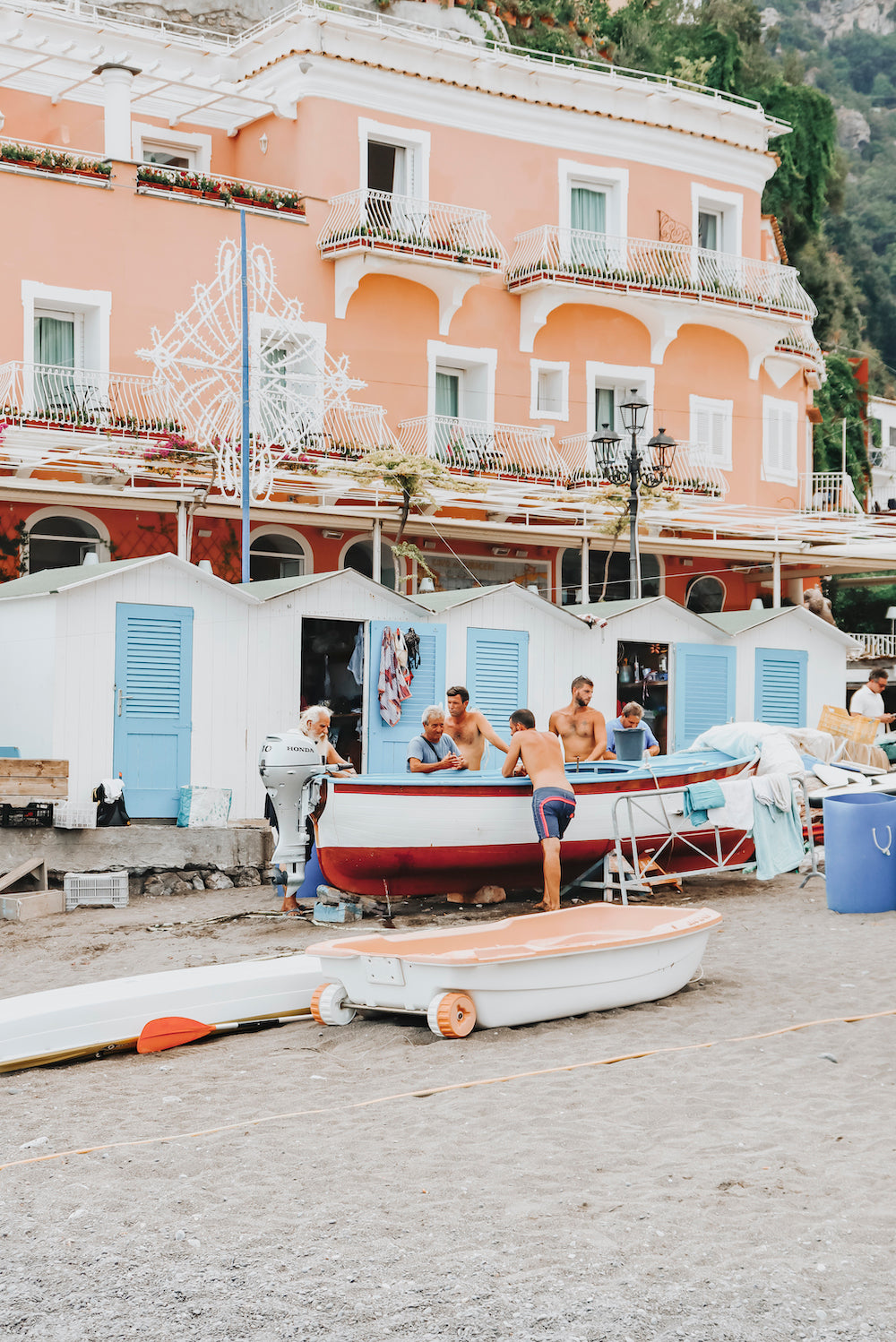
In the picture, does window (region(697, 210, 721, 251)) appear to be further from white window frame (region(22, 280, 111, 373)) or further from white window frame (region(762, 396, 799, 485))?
white window frame (region(22, 280, 111, 373))

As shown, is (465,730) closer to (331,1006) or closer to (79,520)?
(331,1006)

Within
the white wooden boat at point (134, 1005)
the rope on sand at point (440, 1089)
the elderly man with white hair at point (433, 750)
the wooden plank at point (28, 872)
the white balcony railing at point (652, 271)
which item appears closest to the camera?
the rope on sand at point (440, 1089)

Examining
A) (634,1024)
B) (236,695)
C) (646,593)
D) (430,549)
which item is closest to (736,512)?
(646,593)

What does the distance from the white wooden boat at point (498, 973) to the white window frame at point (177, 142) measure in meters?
19.0

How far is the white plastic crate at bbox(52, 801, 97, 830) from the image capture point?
13.0m

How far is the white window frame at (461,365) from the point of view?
82.5ft

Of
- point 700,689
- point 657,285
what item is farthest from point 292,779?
point 657,285

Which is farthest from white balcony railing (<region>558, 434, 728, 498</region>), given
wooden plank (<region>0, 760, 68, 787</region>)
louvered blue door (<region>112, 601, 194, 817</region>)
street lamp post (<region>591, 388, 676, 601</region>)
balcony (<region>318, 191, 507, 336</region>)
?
wooden plank (<region>0, 760, 68, 787</region>)

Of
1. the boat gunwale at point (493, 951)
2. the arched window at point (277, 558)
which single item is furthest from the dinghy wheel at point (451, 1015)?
the arched window at point (277, 558)

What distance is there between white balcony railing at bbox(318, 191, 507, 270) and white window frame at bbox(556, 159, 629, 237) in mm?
1989

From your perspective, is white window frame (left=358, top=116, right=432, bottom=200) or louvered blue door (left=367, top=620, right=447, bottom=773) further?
white window frame (left=358, top=116, right=432, bottom=200)

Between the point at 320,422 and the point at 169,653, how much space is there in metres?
9.58

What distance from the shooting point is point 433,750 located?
1234cm

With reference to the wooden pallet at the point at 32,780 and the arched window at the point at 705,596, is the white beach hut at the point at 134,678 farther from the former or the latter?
the arched window at the point at 705,596
